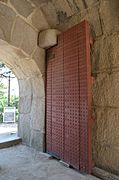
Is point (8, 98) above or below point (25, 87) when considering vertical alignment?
below

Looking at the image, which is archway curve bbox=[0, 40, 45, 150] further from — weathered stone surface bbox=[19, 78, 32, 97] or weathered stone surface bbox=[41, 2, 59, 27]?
weathered stone surface bbox=[41, 2, 59, 27]

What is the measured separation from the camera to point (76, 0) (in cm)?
175

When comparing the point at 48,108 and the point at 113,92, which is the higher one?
the point at 113,92

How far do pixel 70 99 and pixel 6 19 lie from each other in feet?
3.17

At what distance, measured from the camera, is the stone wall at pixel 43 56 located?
1.53m

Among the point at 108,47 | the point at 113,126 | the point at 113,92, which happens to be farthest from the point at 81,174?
the point at 108,47

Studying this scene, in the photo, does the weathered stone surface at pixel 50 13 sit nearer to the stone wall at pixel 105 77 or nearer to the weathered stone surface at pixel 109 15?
the stone wall at pixel 105 77

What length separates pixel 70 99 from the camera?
1.80 m

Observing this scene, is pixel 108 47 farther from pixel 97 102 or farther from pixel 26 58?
pixel 26 58

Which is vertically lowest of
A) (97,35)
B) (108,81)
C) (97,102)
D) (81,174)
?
(81,174)

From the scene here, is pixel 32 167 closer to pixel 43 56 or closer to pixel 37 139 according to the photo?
pixel 37 139

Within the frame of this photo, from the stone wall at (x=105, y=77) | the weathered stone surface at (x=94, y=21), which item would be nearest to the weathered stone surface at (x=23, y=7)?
the stone wall at (x=105, y=77)

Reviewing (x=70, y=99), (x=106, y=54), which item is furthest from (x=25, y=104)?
(x=106, y=54)

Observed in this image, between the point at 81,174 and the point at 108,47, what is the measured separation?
1.06 meters
